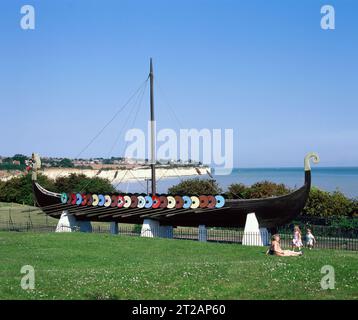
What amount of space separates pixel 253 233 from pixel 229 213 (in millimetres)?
1896

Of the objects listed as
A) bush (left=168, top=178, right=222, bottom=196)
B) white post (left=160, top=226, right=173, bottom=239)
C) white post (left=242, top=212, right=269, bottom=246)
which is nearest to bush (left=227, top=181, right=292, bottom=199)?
bush (left=168, top=178, right=222, bottom=196)

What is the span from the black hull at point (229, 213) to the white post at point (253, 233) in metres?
0.32

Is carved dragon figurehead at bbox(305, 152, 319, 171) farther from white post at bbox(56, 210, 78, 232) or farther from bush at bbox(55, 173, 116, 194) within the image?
bush at bbox(55, 173, 116, 194)

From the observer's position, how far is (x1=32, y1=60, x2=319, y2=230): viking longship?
29516 millimetres

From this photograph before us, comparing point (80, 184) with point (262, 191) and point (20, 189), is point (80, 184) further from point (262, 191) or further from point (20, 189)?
point (262, 191)

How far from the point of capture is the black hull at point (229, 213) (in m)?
29.4

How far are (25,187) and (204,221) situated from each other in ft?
151

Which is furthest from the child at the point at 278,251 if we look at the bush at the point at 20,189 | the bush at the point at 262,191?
the bush at the point at 20,189

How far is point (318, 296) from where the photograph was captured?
13164 mm

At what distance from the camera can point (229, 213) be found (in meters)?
30.5

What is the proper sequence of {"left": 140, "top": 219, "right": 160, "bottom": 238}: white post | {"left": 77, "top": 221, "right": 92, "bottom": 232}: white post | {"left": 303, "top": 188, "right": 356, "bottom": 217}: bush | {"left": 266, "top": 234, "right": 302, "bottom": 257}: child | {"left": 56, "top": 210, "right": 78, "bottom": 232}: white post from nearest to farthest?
{"left": 266, "top": 234, "right": 302, "bottom": 257}: child → {"left": 140, "top": 219, "right": 160, "bottom": 238}: white post → {"left": 56, "top": 210, "right": 78, "bottom": 232}: white post → {"left": 77, "top": 221, "right": 92, "bottom": 232}: white post → {"left": 303, "top": 188, "right": 356, "bottom": 217}: bush
